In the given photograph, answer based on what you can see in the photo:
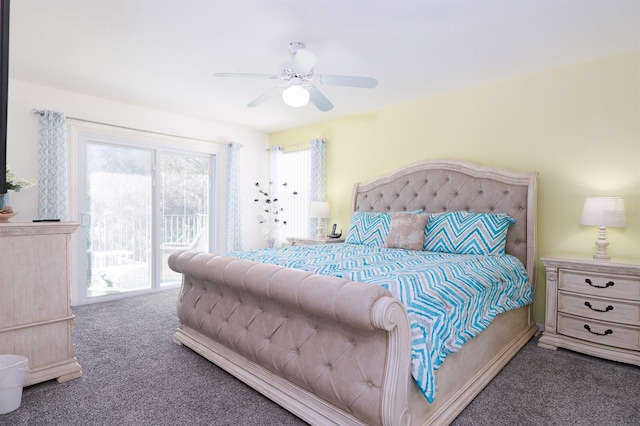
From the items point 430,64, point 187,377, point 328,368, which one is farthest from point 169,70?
point 328,368

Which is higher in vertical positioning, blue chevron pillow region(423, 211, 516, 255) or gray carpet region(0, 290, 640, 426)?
blue chevron pillow region(423, 211, 516, 255)

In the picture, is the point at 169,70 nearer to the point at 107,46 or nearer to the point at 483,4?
the point at 107,46

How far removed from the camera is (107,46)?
110 inches

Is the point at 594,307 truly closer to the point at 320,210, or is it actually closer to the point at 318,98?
the point at 318,98

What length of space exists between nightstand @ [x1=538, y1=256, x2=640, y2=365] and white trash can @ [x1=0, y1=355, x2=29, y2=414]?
140 inches

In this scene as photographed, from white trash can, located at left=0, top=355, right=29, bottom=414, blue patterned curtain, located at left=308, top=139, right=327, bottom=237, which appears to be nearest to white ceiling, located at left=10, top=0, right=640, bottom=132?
blue patterned curtain, located at left=308, top=139, right=327, bottom=237

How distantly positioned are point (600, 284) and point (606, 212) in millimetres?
541

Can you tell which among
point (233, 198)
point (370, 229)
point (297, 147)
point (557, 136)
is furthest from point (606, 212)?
point (233, 198)

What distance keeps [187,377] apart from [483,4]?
3.06m

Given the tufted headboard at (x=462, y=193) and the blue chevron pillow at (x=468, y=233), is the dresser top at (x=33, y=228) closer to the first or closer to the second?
the blue chevron pillow at (x=468, y=233)

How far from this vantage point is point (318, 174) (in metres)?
4.98

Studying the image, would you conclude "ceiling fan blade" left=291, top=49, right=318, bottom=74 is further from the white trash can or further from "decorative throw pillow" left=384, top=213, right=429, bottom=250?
the white trash can

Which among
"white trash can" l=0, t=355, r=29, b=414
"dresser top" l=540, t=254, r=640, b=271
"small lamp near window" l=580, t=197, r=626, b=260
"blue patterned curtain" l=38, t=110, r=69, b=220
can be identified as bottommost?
"white trash can" l=0, t=355, r=29, b=414

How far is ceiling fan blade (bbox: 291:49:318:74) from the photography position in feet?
7.64
